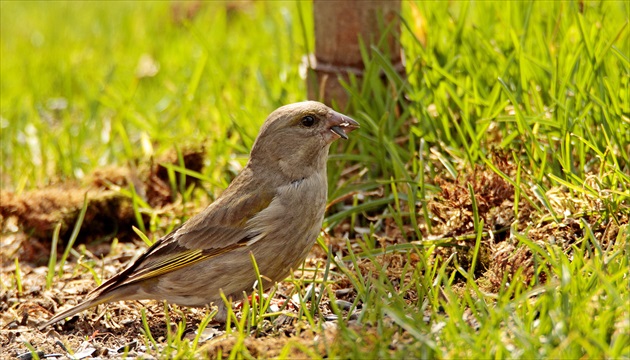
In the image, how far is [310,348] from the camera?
3498mm

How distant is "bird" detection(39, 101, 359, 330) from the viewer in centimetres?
442

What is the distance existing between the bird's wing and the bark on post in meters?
1.34

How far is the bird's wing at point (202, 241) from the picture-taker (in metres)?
4.47

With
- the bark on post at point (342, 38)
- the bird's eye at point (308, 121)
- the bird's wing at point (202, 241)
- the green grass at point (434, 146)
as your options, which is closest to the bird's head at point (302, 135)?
the bird's eye at point (308, 121)

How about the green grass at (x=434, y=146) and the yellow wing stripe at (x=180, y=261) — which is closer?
the green grass at (x=434, y=146)

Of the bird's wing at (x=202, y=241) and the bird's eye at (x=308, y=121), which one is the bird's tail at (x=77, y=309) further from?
the bird's eye at (x=308, y=121)

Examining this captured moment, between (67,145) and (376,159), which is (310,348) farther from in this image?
(67,145)

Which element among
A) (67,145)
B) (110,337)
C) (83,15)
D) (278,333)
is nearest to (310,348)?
(278,333)

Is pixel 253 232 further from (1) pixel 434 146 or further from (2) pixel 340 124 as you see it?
(1) pixel 434 146

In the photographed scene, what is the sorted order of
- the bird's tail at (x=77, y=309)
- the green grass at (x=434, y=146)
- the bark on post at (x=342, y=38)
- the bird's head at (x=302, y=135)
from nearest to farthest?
the green grass at (x=434, y=146) < the bird's tail at (x=77, y=309) < the bird's head at (x=302, y=135) < the bark on post at (x=342, y=38)

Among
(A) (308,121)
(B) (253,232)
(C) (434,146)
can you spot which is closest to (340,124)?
(A) (308,121)

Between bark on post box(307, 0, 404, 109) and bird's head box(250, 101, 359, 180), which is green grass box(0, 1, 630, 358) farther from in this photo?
bird's head box(250, 101, 359, 180)

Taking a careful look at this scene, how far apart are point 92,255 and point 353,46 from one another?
6.74ft

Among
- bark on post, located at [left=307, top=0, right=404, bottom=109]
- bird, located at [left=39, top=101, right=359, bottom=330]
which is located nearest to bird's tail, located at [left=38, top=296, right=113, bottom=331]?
bird, located at [left=39, top=101, right=359, bottom=330]
